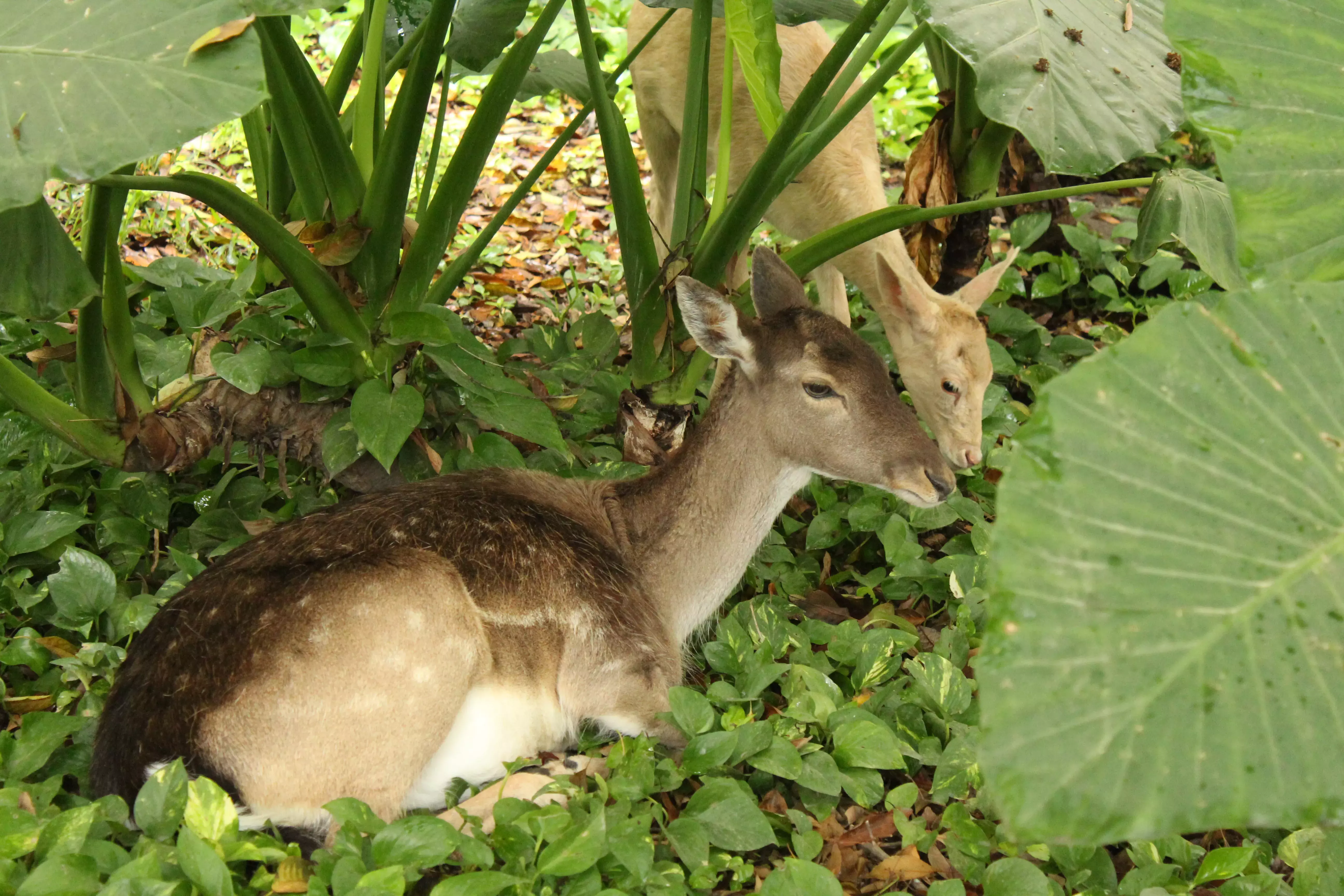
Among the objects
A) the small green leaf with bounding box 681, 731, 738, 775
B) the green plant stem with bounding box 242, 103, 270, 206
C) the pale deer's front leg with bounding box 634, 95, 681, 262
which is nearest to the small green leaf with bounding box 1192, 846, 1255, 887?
the small green leaf with bounding box 681, 731, 738, 775

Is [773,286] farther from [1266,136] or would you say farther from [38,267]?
[38,267]

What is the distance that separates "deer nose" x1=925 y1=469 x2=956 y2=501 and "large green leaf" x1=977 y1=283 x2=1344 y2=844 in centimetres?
173

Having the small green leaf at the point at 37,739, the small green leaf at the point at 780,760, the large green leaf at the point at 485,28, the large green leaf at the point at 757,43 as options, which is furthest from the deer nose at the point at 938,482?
the small green leaf at the point at 37,739

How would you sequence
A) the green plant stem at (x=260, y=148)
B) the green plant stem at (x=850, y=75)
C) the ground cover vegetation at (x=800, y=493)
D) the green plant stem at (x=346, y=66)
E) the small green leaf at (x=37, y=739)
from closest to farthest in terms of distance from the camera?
the ground cover vegetation at (x=800, y=493) < the small green leaf at (x=37, y=739) < the green plant stem at (x=850, y=75) < the green plant stem at (x=346, y=66) < the green plant stem at (x=260, y=148)

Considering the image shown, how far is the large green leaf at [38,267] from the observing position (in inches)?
119

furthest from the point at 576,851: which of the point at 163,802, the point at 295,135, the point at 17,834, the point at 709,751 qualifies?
the point at 295,135

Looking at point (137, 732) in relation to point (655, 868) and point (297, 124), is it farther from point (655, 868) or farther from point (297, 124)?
point (297, 124)

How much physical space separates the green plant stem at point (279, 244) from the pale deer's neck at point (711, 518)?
3.48 ft

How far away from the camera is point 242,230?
3.28m

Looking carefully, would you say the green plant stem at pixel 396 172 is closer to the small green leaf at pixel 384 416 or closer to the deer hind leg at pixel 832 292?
the small green leaf at pixel 384 416

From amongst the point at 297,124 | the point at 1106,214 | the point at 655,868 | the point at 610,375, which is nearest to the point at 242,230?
the point at 297,124

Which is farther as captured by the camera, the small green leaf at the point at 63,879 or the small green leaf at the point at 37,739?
the small green leaf at the point at 37,739

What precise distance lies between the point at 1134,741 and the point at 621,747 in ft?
5.87

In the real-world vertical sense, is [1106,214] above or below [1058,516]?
below
